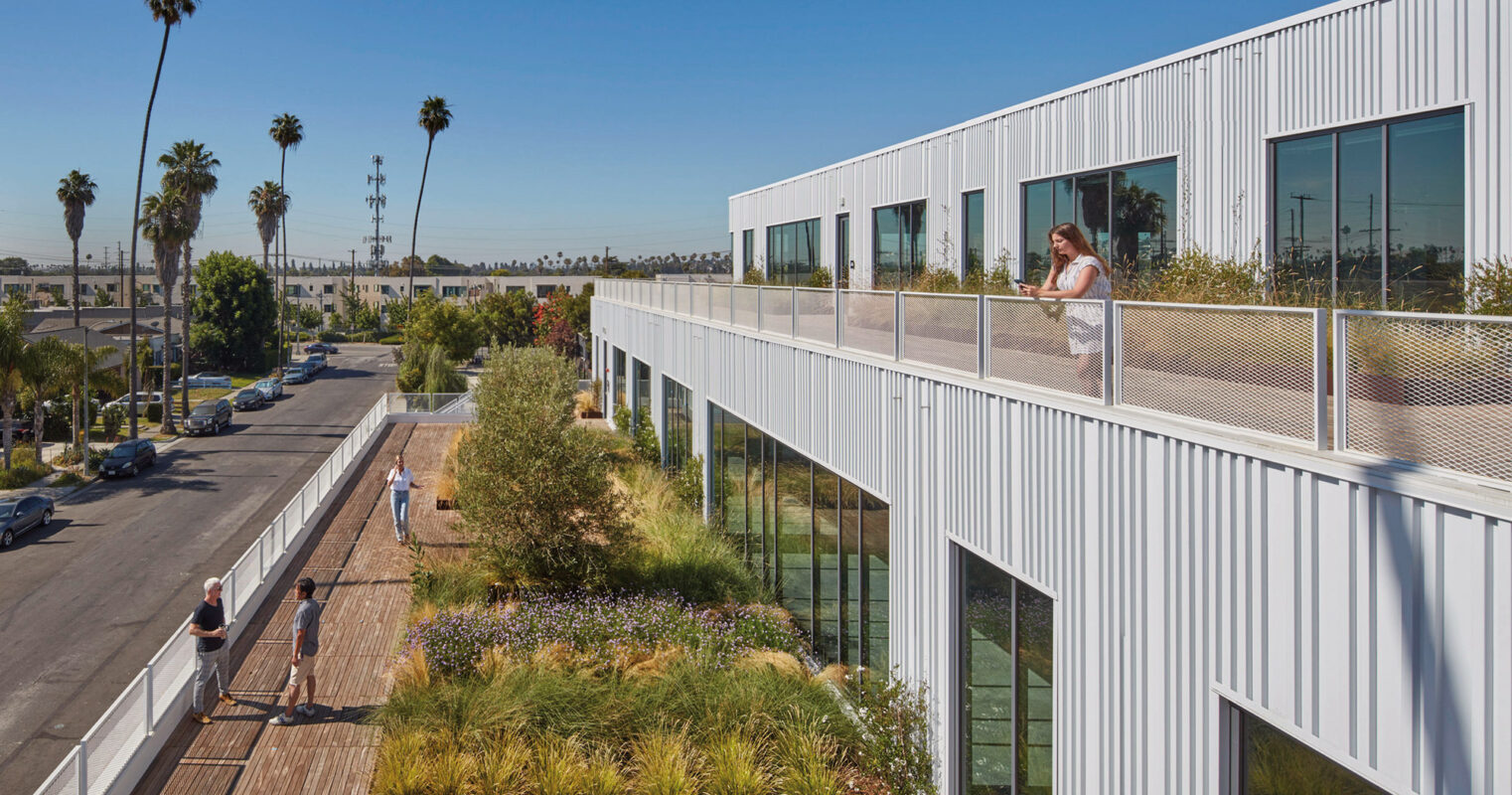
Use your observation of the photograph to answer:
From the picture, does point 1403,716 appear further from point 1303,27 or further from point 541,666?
point 1303,27

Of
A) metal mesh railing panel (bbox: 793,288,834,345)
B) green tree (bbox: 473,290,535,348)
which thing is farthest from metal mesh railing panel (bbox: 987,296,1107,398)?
green tree (bbox: 473,290,535,348)

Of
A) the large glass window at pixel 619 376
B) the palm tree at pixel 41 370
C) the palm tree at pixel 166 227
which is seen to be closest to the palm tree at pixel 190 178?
the palm tree at pixel 166 227

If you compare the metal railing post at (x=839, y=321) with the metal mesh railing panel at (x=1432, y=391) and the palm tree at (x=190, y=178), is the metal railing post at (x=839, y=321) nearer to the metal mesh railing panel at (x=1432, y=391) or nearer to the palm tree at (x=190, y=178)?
the metal mesh railing panel at (x=1432, y=391)

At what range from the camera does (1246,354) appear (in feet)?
16.9

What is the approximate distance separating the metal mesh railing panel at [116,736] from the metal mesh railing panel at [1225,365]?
8312 mm

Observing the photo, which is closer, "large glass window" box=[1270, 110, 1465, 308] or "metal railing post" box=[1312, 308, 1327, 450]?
"metal railing post" box=[1312, 308, 1327, 450]

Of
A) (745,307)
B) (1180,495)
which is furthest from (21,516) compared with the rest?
(1180,495)

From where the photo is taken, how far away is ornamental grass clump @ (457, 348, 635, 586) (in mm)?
13234

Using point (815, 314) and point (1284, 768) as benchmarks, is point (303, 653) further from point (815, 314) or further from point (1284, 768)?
point (1284, 768)

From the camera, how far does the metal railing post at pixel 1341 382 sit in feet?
14.8

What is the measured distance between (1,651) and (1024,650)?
1977cm

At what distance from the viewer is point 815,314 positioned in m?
12.2

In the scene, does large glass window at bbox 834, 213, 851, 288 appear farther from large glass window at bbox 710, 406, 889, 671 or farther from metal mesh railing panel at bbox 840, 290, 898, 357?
metal mesh railing panel at bbox 840, 290, 898, 357

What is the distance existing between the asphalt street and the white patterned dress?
45.9 ft
